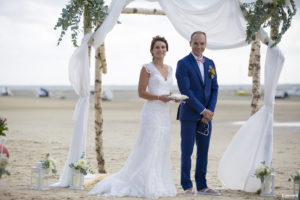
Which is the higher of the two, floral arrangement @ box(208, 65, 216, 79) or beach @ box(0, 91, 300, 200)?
floral arrangement @ box(208, 65, 216, 79)

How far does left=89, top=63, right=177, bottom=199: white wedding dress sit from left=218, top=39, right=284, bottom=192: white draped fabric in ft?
3.27

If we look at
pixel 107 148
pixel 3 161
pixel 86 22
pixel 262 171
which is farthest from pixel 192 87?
pixel 107 148

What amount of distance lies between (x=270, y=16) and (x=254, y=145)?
1.87 metres

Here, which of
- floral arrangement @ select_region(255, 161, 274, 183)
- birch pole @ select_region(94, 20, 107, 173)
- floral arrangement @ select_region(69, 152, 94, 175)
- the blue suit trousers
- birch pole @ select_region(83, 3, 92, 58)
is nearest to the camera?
the blue suit trousers

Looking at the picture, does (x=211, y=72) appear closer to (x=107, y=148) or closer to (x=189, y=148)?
(x=189, y=148)

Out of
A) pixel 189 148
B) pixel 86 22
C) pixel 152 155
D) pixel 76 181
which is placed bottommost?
pixel 76 181

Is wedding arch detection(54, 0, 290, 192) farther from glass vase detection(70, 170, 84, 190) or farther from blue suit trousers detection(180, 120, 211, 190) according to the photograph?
blue suit trousers detection(180, 120, 211, 190)

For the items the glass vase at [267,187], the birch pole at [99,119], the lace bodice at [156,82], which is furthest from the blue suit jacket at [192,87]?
the birch pole at [99,119]

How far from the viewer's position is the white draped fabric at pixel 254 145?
20.0 ft

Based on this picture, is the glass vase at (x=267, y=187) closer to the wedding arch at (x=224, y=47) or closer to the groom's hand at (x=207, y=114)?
the wedding arch at (x=224, y=47)

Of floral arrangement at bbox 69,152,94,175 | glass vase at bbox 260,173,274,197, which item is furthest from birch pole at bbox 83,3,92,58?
glass vase at bbox 260,173,274,197

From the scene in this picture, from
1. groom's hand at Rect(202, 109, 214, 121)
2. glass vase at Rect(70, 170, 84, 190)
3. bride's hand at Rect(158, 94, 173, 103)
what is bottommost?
glass vase at Rect(70, 170, 84, 190)

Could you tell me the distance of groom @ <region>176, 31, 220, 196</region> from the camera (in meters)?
5.61

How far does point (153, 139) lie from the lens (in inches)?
228
